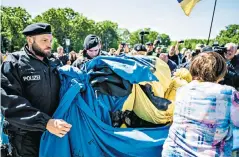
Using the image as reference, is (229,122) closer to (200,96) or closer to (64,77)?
(200,96)

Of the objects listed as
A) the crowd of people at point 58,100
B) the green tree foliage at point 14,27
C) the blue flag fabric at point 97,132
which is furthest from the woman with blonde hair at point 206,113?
the green tree foliage at point 14,27

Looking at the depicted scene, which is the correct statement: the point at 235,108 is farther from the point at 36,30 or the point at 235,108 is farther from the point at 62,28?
the point at 62,28

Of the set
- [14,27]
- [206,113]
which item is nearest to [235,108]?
[206,113]

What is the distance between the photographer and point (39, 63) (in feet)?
7.83

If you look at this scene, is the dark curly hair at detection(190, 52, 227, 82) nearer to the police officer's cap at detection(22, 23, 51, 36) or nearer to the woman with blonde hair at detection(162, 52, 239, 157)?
the woman with blonde hair at detection(162, 52, 239, 157)

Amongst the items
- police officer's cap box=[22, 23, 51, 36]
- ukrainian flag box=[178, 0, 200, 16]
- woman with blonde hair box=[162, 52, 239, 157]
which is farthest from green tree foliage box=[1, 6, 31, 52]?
woman with blonde hair box=[162, 52, 239, 157]

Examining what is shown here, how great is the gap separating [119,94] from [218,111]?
0.88m

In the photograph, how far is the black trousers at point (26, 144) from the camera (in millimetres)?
2336

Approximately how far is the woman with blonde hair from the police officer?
0.89 m

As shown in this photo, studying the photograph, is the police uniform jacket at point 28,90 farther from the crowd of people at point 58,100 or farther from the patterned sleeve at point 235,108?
the patterned sleeve at point 235,108

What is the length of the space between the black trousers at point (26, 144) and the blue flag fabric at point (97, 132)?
0.43 ft

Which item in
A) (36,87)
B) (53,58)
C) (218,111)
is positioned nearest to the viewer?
(218,111)

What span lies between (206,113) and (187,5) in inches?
172

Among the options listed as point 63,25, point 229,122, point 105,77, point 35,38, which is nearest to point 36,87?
point 35,38
